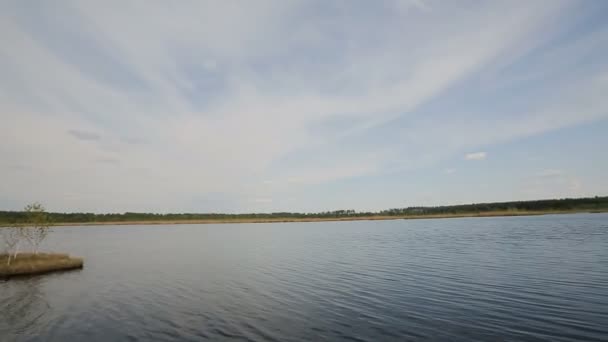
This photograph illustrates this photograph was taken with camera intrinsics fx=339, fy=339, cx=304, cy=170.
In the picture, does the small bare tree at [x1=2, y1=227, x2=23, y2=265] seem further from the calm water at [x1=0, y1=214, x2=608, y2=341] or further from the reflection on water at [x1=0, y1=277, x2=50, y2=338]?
the reflection on water at [x1=0, y1=277, x2=50, y2=338]

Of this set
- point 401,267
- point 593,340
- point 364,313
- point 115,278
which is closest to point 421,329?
point 364,313

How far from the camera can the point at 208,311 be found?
20.0m

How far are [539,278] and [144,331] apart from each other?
27.5 m

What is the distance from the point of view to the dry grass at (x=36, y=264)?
35.7 metres

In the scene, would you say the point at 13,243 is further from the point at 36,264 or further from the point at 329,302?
the point at 329,302

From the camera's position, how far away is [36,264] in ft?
123

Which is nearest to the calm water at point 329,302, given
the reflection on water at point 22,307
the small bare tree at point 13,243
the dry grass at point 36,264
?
the reflection on water at point 22,307

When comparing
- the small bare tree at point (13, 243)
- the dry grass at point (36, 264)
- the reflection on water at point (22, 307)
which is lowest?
the reflection on water at point (22, 307)

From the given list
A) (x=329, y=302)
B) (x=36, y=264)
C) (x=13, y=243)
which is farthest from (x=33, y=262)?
(x=329, y=302)

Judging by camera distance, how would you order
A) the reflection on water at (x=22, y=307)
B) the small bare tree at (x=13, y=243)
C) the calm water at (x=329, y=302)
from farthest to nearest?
the small bare tree at (x=13, y=243) → the reflection on water at (x=22, y=307) → the calm water at (x=329, y=302)

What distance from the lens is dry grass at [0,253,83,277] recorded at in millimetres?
35688

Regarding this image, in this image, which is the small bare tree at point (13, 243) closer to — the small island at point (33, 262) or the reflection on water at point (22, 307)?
the small island at point (33, 262)

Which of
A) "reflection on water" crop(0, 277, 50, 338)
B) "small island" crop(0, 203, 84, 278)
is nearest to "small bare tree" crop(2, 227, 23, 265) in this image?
"small island" crop(0, 203, 84, 278)

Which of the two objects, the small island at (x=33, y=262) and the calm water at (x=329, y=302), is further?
the small island at (x=33, y=262)
